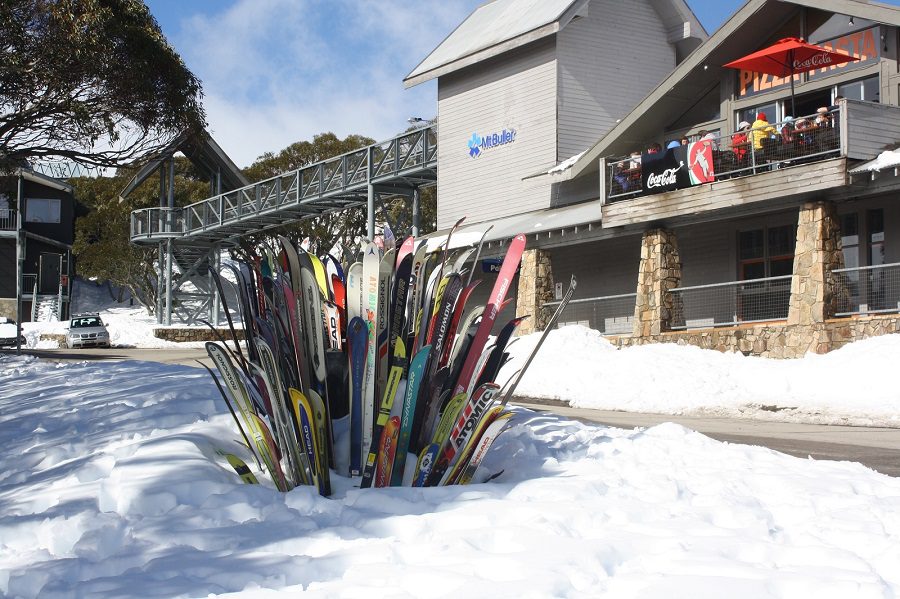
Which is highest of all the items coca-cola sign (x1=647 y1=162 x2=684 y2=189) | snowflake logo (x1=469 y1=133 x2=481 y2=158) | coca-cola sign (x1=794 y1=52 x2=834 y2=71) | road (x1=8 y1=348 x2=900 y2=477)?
snowflake logo (x1=469 y1=133 x2=481 y2=158)

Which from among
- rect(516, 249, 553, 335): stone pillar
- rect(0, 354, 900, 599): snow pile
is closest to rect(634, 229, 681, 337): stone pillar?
rect(516, 249, 553, 335): stone pillar

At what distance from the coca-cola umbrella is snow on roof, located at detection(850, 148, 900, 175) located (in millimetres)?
2064

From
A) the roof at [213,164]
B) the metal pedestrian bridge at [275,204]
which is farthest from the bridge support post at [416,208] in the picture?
the roof at [213,164]

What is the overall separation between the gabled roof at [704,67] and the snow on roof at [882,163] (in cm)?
289

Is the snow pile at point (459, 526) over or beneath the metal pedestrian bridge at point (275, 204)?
beneath

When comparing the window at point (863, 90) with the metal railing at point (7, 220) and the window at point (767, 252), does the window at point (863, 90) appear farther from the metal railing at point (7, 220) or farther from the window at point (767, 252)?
the metal railing at point (7, 220)

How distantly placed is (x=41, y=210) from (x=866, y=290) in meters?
52.3

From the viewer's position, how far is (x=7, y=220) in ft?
177

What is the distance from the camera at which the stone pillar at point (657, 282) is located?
21.7 meters

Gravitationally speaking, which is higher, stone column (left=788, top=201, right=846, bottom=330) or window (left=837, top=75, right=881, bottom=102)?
window (left=837, top=75, right=881, bottom=102)

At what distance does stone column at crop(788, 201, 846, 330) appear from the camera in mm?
18094

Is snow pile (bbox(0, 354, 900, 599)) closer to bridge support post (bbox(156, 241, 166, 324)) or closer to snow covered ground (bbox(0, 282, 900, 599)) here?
snow covered ground (bbox(0, 282, 900, 599))

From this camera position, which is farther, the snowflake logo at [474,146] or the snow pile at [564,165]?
the snowflake logo at [474,146]

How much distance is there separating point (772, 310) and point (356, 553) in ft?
56.9
